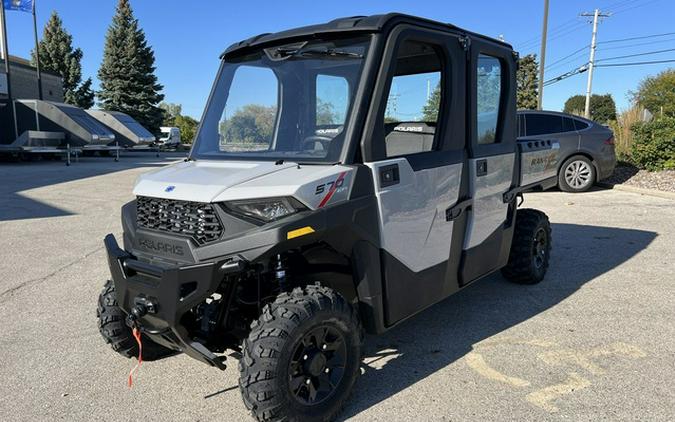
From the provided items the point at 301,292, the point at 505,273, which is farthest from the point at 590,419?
the point at 505,273

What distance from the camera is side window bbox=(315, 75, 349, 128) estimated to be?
3.12 metres

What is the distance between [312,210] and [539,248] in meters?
3.35

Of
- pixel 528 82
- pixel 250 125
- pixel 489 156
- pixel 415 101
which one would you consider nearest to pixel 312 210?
pixel 250 125

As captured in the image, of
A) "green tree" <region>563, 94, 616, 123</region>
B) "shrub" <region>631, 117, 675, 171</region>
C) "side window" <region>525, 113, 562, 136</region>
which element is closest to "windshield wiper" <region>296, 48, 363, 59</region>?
"side window" <region>525, 113, 562, 136</region>

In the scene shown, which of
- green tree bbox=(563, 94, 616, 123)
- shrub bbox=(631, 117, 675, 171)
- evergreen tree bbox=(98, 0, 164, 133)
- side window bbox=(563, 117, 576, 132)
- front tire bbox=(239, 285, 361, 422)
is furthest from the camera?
green tree bbox=(563, 94, 616, 123)

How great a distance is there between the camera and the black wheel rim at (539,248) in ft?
16.7

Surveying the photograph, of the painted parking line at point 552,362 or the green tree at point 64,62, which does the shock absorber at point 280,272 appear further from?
the green tree at point 64,62

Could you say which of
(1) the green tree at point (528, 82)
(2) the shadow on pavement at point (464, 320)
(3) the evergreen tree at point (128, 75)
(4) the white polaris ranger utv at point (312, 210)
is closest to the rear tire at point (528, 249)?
(2) the shadow on pavement at point (464, 320)

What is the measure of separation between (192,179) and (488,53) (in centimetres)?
250

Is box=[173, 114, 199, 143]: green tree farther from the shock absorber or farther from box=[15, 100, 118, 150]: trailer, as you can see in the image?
the shock absorber

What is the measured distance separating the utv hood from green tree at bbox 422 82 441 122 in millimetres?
1266

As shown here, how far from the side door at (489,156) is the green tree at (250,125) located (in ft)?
4.74

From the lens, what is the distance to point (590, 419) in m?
2.85

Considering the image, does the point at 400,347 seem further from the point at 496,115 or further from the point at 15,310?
the point at 15,310
